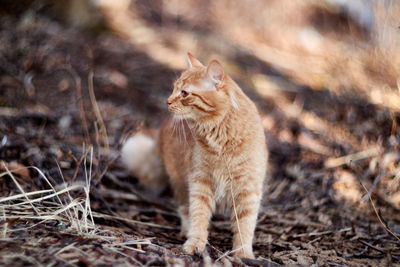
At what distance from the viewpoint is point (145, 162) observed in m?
3.54

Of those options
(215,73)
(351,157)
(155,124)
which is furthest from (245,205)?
(155,124)

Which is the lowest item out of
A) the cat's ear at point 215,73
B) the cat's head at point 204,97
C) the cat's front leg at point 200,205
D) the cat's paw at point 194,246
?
the cat's paw at point 194,246

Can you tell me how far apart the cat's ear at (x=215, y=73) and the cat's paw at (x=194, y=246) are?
1146mm

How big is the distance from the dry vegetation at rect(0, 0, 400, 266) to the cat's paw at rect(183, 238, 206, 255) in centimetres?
7

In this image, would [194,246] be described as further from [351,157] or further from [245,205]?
[351,157]

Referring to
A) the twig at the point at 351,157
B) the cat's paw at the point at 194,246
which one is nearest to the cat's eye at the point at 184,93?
the cat's paw at the point at 194,246

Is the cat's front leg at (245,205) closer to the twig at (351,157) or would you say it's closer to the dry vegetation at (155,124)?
the dry vegetation at (155,124)

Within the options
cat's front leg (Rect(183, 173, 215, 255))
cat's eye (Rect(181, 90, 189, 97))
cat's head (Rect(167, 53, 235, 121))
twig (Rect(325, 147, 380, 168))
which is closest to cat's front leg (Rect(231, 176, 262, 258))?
cat's front leg (Rect(183, 173, 215, 255))

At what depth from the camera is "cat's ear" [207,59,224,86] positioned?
2440 mm

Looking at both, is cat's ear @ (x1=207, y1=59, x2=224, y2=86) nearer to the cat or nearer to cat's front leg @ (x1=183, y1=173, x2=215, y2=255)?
the cat

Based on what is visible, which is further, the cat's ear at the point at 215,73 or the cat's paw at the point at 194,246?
the cat's ear at the point at 215,73

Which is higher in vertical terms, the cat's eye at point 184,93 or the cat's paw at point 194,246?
the cat's eye at point 184,93

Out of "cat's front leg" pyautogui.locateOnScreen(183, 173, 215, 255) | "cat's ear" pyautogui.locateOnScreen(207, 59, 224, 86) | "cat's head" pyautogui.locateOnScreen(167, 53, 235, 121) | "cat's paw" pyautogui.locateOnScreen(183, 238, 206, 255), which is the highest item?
"cat's ear" pyautogui.locateOnScreen(207, 59, 224, 86)

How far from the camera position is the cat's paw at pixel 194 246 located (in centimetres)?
229
